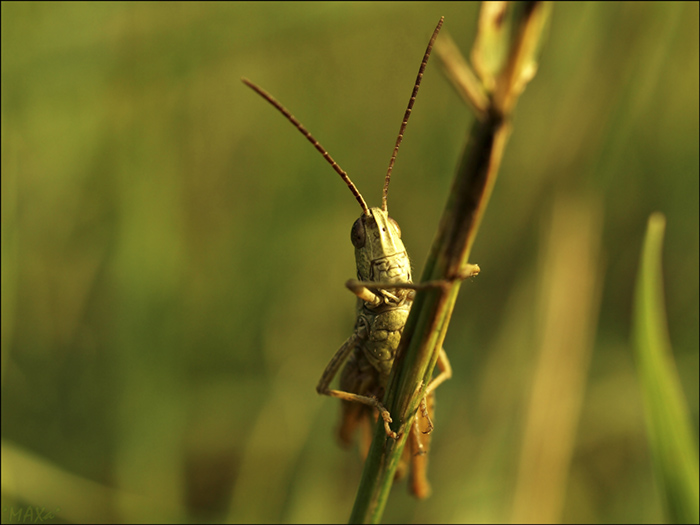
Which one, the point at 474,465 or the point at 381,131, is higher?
the point at 381,131

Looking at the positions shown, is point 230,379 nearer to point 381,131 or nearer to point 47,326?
point 47,326

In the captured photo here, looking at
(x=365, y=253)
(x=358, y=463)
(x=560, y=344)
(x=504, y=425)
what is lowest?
(x=358, y=463)

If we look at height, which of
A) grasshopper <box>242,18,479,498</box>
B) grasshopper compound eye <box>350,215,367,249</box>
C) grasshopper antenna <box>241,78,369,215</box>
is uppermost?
grasshopper antenna <box>241,78,369,215</box>

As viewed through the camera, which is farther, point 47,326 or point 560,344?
point 47,326

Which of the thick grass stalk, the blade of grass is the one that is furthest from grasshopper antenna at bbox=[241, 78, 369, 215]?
the blade of grass

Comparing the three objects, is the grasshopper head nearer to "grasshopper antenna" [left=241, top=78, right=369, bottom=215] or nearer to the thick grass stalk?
"grasshopper antenna" [left=241, top=78, right=369, bottom=215]

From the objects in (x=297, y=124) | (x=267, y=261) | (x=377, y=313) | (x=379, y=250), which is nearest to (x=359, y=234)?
(x=379, y=250)

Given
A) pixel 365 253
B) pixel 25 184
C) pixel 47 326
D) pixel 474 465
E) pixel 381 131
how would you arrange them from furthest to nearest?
1. pixel 381 131
2. pixel 47 326
3. pixel 25 184
4. pixel 474 465
5. pixel 365 253

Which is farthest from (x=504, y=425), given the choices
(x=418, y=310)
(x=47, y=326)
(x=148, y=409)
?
(x=47, y=326)
